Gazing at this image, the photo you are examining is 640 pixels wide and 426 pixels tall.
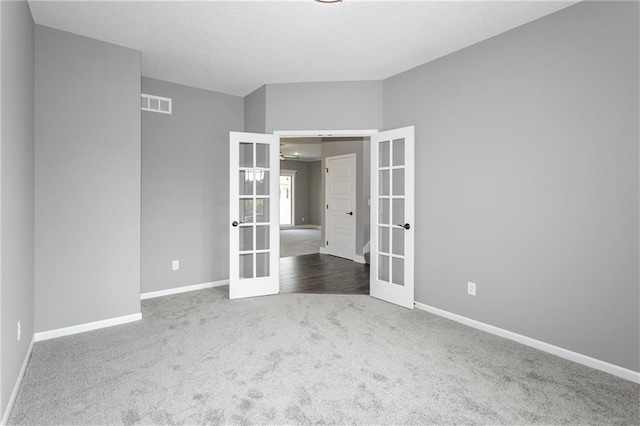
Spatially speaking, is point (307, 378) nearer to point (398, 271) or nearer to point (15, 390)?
point (15, 390)

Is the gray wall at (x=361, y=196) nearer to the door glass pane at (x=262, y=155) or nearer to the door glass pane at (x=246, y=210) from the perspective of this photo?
the door glass pane at (x=262, y=155)

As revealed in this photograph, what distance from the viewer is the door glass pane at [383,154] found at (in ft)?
13.6

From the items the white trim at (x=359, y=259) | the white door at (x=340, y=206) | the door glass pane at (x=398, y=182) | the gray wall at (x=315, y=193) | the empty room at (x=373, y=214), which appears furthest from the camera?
the gray wall at (x=315, y=193)

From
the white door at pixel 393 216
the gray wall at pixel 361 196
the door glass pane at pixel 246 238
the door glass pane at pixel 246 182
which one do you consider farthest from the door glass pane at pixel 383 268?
the gray wall at pixel 361 196

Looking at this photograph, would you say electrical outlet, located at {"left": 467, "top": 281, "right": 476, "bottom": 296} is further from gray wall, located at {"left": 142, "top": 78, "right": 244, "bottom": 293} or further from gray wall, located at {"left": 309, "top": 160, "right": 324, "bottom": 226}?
gray wall, located at {"left": 309, "top": 160, "right": 324, "bottom": 226}

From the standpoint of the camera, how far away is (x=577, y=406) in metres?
2.05

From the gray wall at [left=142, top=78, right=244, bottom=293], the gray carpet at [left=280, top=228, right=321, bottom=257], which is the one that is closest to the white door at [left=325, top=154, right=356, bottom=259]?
the gray carpet at [left=280, top=228, right=321, bottom=257]

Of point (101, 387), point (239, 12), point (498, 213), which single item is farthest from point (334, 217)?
point (101, 387)

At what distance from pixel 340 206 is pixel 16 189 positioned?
5637 mm

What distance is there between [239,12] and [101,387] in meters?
2.95

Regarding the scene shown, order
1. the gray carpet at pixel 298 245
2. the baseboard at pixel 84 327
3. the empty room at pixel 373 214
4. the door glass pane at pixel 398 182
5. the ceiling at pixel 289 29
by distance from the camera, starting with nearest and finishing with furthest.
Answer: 1. the empty room at pixel 373 214
2. the ceiling at pixel 289 29
3. the baseboard at pixel 84 327
4. the door glass pane at pixel 398 182
5. the gray carpet at pixel 298 245

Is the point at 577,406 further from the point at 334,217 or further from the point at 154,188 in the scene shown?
the point at 334,217

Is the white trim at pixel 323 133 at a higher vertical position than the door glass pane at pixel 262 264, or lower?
higher

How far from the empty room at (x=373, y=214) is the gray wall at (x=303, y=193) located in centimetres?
886
